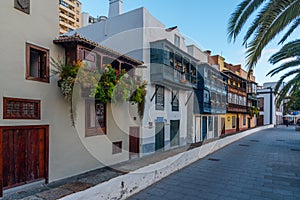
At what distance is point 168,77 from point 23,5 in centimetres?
835

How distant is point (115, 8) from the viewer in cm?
1409

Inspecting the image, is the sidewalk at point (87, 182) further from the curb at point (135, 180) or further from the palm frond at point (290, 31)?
the palm frond at point (290, 31)

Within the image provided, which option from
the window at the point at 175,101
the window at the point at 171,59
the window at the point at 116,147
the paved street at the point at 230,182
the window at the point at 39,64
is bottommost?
the paved street at the point at 230,182

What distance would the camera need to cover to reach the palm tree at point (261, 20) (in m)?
4.40

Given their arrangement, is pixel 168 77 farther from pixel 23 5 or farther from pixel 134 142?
pixel 23 5

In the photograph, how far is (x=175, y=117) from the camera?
15.3 metres

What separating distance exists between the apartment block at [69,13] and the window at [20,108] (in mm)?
47201

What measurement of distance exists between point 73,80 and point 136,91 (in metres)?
3.44

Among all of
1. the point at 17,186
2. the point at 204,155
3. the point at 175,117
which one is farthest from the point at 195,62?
the point at 17,186

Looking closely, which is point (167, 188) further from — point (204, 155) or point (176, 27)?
point (176, 27)

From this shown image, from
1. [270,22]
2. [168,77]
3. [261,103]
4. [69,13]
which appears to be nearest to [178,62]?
[168,77]

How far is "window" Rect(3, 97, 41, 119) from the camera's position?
19.7 feet

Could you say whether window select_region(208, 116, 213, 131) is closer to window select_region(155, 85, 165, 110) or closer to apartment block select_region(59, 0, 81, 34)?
window select_region(155, 85, 165, 110)

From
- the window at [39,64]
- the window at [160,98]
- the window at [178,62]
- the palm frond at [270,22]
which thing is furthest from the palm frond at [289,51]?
the window at [39,64]
